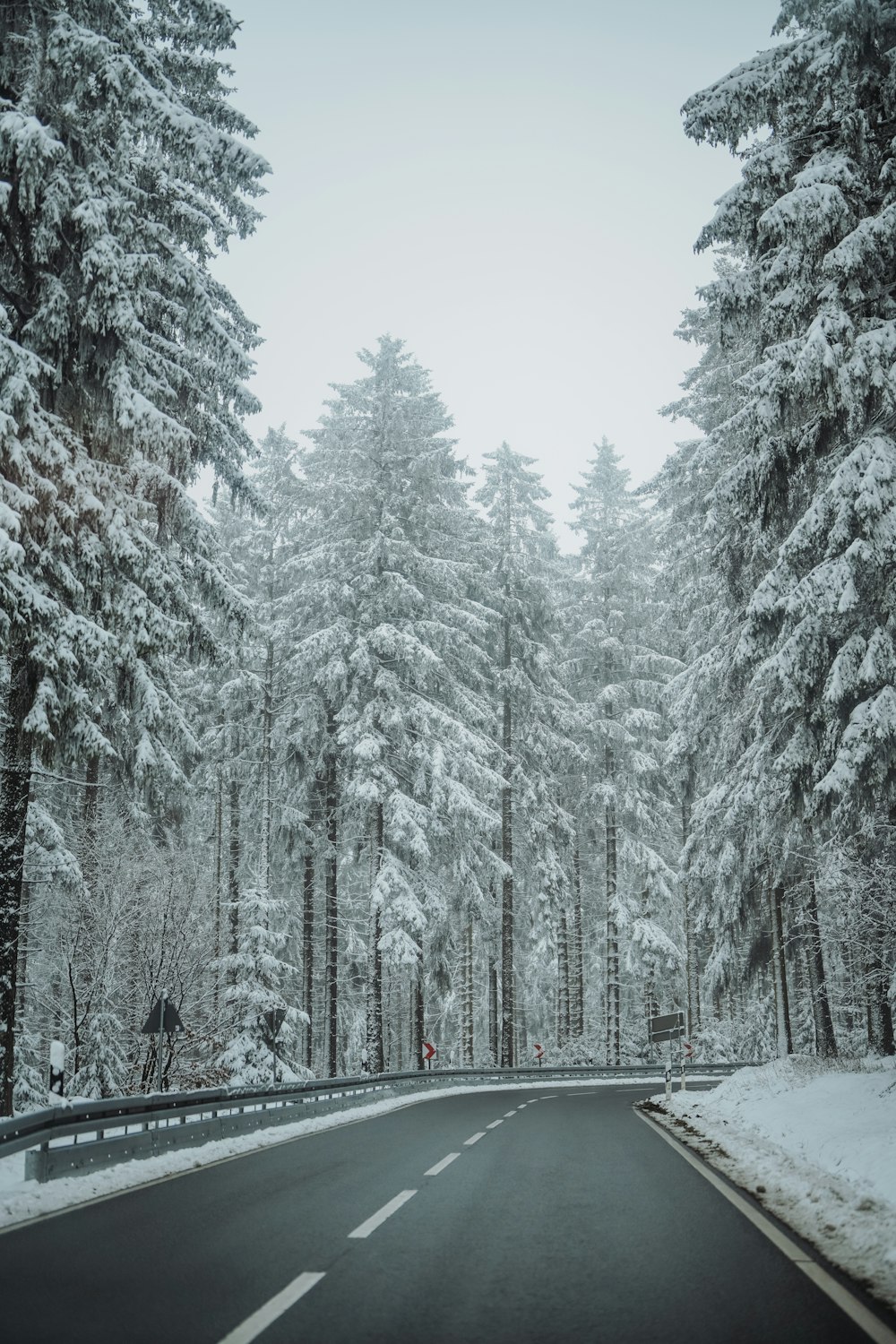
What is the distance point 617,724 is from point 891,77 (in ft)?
83.3

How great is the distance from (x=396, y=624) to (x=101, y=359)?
51.1ft

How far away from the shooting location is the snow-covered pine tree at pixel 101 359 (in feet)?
43.9

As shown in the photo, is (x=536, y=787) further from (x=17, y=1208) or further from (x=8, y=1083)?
(x=17, y=1208)

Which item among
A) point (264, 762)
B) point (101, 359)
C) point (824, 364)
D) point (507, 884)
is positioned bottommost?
point (507, 884)

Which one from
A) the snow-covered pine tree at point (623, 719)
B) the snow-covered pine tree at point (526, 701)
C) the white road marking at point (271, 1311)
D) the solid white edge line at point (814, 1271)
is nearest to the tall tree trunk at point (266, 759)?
the snow-covered pine tree at point (526, 701)

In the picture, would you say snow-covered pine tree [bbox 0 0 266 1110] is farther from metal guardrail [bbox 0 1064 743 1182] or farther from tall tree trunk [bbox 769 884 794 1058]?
tall tree trunk [bbox 769 884 794 1058]

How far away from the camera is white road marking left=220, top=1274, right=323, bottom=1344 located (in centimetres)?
493

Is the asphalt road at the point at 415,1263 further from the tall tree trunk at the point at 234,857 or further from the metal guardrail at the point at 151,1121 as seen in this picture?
the tall tree trunk at the point at 234,857

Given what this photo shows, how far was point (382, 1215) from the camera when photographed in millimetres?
8148

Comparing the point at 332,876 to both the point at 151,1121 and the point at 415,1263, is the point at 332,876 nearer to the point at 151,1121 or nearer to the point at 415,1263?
the point at 151,1121

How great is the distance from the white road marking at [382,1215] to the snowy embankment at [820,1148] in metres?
3.16

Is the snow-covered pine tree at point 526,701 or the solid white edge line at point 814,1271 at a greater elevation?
the snow-covered pine tree at point 526,701

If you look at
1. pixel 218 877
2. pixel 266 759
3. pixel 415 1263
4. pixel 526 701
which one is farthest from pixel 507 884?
pixel 415 1263

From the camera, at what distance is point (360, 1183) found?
998cm
